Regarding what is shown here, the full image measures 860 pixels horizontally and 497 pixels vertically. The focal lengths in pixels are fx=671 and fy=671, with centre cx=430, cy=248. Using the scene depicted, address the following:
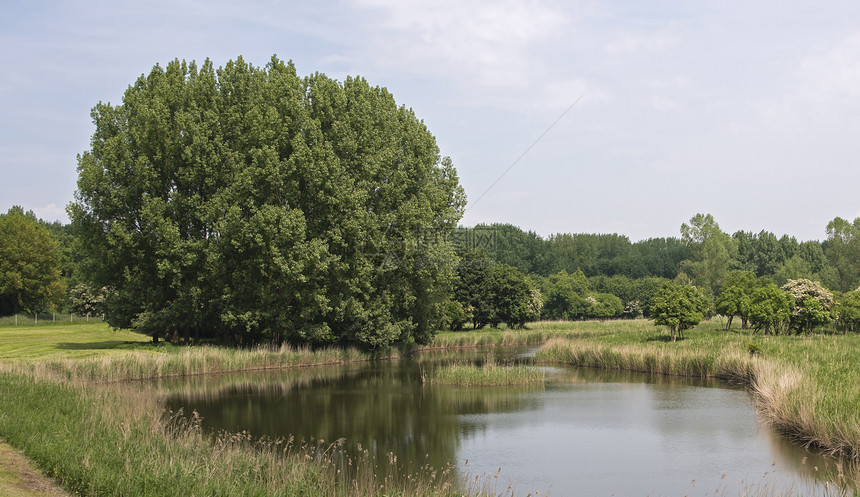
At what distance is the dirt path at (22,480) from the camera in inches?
387

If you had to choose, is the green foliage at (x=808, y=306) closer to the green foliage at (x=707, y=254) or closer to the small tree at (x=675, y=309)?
the small tree at (x=675, y=309)

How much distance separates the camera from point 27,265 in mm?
69750

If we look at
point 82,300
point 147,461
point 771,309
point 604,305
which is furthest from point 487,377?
point 604,305

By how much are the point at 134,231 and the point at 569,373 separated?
24714 mm

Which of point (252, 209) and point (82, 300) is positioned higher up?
point (252, 209)

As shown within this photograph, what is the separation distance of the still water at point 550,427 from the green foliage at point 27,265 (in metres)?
49.7

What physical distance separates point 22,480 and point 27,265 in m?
69.1

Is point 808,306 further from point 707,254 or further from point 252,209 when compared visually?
point 707,254


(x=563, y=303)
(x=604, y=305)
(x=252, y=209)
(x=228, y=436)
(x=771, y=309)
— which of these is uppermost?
(x=252, y=209)

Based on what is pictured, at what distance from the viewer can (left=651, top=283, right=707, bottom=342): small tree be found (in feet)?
132

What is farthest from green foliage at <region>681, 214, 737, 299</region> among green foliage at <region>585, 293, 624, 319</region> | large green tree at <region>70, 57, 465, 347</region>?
large green tree at <region>70, 57, 465, 347</region>

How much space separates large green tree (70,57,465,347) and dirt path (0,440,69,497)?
75.2ft

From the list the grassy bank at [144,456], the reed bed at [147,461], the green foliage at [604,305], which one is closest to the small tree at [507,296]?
the green foliage at [604,305]

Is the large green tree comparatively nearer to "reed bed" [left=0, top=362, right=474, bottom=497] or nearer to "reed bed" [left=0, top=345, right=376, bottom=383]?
"reed bed" [left=0, top=345, right=376, bottom=383]
